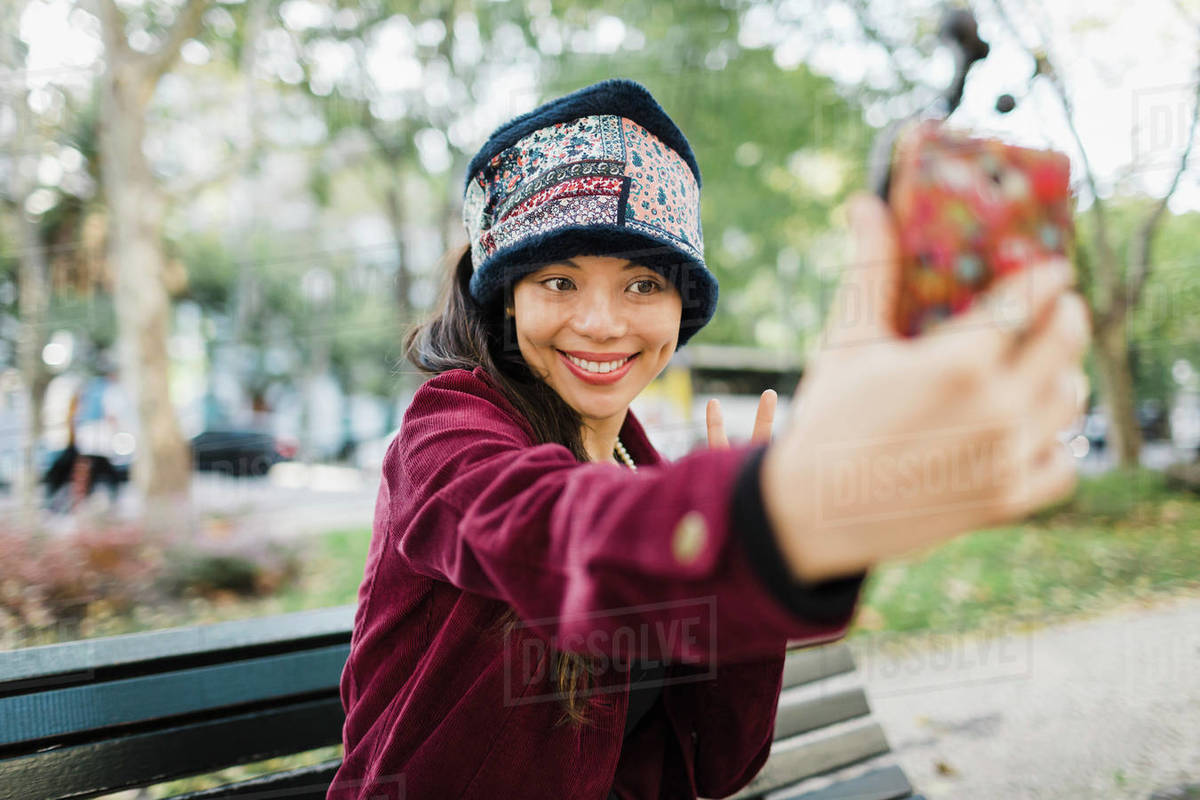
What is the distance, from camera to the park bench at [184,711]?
1.72 m

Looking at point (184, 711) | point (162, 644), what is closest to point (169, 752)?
point (184, 711)

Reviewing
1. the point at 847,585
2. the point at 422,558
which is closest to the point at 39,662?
the point at 422,558

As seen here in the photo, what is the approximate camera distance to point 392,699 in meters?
1.35

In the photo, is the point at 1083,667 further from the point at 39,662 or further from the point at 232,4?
the point at 232,4

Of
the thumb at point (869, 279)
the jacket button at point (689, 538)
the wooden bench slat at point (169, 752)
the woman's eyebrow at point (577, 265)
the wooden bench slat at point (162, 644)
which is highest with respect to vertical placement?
the woman's eyebrow at point (577, 265)

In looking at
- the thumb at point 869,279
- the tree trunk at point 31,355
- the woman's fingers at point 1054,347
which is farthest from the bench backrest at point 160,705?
the tree trunk at point 31,355

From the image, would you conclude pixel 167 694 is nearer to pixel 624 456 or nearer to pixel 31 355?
pixel 624 456

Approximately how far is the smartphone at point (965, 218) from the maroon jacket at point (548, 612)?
0.19 meters

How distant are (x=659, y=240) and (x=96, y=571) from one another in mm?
5671

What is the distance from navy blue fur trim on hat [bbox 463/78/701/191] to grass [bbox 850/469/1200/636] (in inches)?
171

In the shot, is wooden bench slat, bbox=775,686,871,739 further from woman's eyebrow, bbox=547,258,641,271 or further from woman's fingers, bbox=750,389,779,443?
woman's eyebrow, bbox=547,258,641,271

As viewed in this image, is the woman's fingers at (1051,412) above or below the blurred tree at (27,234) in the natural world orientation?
below

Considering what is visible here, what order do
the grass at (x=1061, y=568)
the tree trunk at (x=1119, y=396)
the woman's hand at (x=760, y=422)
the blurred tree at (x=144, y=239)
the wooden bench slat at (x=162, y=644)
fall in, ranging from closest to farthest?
the woman's hand at (x=760, y=422)
the wooden bench slat at (x=162, y=644)
the grass at (x=1061, y=568)
the blurred tree at (x=144, y=239)
the tree trunk at (x=1119, y=396)

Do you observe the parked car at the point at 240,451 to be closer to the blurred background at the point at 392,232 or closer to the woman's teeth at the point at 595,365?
the blurred background at the point at 392,232
